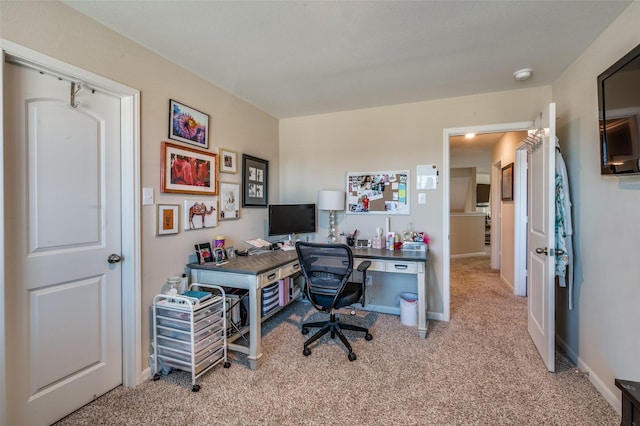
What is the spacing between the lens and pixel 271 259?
244cm

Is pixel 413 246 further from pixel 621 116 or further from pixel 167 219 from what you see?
pixel 167 219

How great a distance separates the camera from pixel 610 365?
1691 millimetres

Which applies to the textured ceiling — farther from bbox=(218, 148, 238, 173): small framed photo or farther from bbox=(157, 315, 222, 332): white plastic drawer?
bbox=(157, 315, 222, 332): white plastic drawer

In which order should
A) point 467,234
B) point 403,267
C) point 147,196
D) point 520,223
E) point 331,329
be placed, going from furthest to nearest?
point 467,234 → point 520,223 → point 403,267 → point 331,329 → point 147,196

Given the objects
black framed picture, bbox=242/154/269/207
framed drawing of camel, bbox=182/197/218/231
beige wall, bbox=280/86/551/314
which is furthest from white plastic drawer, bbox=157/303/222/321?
beige wall, bbox=280/86/551/314

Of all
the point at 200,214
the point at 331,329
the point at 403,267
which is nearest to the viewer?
the point at 200,214

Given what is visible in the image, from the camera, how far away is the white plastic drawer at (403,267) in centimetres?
256

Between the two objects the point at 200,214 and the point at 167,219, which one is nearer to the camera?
the point at 167,219

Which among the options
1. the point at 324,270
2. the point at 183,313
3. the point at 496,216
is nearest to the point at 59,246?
the point at 183,313

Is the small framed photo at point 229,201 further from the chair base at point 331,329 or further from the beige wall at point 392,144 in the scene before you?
the chair base at point 331,329

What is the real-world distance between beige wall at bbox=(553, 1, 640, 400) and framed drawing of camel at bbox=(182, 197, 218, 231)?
2.86 metres

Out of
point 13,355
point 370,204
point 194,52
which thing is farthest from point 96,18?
point 370,204

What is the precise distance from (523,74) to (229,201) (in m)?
2.83

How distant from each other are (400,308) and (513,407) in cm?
132
